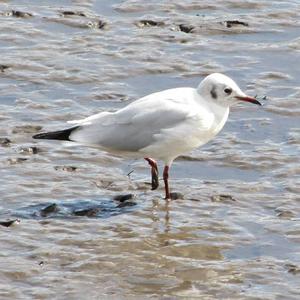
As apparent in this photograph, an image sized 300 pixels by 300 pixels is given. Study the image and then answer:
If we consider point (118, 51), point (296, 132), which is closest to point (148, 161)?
point (296, 132)

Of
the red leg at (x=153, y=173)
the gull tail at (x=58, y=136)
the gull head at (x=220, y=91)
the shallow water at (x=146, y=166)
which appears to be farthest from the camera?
the red leg at (x=153, y=173)

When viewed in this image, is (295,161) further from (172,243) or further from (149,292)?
(149,292)

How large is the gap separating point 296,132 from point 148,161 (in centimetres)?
168

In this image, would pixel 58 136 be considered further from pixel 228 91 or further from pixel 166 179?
pixel 228 91

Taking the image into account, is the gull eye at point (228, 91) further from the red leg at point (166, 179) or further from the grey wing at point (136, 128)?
the red leg at point (166, 179)

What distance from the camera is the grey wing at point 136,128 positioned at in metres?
9.37

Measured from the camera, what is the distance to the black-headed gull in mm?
9359

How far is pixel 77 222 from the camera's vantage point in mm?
9039

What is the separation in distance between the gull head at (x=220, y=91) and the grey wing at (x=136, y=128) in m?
0.27

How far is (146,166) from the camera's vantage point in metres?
10.3

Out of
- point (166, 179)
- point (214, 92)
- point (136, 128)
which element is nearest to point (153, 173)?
point (166, 179)

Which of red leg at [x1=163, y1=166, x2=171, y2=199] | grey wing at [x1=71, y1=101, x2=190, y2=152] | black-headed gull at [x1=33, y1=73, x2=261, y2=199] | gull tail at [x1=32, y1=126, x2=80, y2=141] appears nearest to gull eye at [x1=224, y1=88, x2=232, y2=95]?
black-headed gull at [x1=33, y1=73, x2=261, y2=199]

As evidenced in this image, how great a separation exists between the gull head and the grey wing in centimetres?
27

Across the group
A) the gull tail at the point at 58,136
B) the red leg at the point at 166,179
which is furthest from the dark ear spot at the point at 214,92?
the gull tail at the point at 58,136
